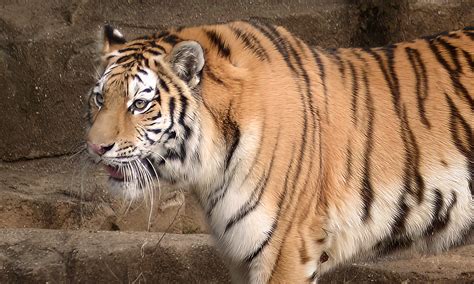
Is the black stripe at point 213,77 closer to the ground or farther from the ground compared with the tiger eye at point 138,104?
farther from the ground

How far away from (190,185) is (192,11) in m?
1.91

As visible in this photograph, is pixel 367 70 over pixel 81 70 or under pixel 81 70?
over

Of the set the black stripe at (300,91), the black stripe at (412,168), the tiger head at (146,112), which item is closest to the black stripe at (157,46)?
the tiger head at (146,112)

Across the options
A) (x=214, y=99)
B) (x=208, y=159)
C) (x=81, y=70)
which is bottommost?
(x=81, y=70)

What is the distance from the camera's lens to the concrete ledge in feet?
12.3

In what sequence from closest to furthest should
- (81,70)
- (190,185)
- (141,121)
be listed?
(141,121) → (190,185) → (81,70)

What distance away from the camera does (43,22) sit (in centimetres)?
473

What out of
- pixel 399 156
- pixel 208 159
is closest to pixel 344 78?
pixel 399 156

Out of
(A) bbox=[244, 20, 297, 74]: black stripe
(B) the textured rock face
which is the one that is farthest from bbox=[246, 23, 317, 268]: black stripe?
(B) the textured rock face

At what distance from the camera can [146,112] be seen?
9.75ft

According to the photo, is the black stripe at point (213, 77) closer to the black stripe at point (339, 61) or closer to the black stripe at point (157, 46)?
the black stripe at point (157, 46)

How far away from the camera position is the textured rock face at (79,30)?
4.68m

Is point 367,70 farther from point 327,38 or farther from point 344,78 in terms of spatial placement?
point 327,38

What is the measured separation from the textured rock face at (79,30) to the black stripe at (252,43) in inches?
65.4
